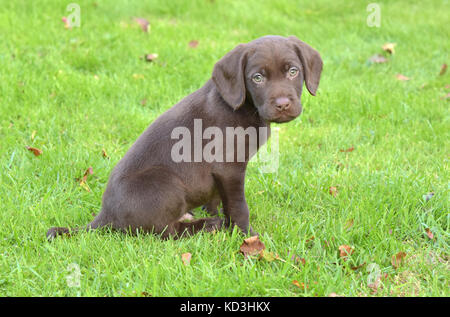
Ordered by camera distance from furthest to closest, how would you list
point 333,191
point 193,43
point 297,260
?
1. point 193,43
2. point 333,191
3. point 297,260

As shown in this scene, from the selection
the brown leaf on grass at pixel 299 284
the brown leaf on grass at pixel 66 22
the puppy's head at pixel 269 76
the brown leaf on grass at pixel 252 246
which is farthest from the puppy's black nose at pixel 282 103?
the brown leaf on grass at pixel 66 22

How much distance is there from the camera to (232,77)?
10.6 feet

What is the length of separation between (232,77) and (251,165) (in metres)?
1.42

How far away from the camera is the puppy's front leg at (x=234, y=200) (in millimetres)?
3322

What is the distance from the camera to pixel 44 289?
9.39 ft

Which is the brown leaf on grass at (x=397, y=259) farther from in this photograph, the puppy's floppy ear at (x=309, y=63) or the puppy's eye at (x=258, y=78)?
the puppy's eye at (x=258, y=78)

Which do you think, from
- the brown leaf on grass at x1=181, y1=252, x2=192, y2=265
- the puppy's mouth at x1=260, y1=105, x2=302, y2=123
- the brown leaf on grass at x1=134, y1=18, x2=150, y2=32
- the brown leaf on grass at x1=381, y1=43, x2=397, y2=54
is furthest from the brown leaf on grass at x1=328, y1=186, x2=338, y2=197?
the brown leaf on grass at x1=134, y1=18, x2=150, y2=32

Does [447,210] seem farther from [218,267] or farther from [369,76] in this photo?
[369,76]

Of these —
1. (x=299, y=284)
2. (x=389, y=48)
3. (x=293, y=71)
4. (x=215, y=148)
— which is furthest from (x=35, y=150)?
(x=389, y=48)

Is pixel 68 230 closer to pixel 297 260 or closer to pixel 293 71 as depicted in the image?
pixel 297 260

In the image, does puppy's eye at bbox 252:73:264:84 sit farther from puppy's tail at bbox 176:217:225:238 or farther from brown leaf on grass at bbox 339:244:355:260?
brown leaf on grass at bbox 339:244:355:260

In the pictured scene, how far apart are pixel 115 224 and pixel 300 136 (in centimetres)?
232

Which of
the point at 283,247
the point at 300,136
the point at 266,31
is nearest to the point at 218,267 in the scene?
the point at 283,247

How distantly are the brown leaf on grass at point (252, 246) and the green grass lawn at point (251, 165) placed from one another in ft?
0.19
